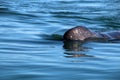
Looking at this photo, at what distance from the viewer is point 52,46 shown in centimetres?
1138

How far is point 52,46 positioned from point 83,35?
1.52m

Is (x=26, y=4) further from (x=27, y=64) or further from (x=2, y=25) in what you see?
(x=27, y=64)

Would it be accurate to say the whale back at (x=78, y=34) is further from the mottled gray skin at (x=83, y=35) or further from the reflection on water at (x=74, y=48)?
the reflection on water at (x=74, y=48)

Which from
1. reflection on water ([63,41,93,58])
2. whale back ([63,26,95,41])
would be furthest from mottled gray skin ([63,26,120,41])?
reflection on water ([63,41,93,58])

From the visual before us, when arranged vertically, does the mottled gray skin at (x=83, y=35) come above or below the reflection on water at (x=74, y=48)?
above

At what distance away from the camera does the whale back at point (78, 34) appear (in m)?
12.3

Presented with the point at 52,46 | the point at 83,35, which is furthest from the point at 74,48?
the point at 83,35

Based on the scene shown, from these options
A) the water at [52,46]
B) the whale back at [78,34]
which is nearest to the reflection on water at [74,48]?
the water at [52,46]

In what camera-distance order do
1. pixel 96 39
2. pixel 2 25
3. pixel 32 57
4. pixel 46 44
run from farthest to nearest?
pixel 2 25 → pixel 96 39 → pixel 46 44 → pixel 32 57

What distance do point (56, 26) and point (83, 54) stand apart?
5.30 metres

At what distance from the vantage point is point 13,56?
32.0 ft

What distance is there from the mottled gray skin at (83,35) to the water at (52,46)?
0.34 m

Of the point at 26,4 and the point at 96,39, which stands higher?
the point at 26,4

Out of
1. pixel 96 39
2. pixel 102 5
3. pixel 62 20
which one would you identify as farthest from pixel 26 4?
pixel 96 39
